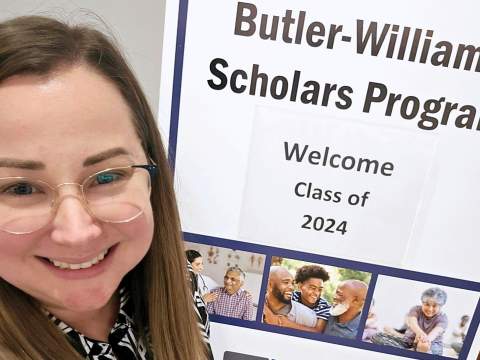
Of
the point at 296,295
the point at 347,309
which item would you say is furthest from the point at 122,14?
the point at 347,309

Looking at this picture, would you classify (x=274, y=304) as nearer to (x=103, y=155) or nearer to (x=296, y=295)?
(x=296, y=295)

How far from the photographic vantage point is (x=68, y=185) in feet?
2.15

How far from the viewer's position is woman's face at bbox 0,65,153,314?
0.61 meters

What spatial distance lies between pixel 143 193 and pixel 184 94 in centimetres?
34

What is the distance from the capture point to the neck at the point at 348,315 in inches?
46.5

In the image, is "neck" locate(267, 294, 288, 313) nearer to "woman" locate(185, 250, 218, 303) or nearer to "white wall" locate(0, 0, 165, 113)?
"woman" locate(185, 250, 218, 303)

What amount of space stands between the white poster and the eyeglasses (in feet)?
1.07

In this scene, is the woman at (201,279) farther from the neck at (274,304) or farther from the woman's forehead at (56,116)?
the woman's forehead at (56,116)

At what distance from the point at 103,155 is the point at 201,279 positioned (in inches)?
24.5

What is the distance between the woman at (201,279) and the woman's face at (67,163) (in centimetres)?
41

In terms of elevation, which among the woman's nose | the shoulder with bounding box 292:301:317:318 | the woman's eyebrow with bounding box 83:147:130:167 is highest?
the woman's eyebrow with bounding box 83:147:130:167

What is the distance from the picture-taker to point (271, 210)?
3.57 feet

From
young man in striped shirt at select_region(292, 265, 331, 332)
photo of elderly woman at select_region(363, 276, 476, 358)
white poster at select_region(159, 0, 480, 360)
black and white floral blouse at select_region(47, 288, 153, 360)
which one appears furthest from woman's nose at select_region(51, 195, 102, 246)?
photo of elderly woman at select_region(363, 276, 476, 358)

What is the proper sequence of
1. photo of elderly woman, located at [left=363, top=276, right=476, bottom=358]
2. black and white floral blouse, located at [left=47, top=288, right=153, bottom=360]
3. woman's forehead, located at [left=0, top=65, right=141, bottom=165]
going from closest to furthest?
woman's forehead, located at [left=0, top=65, right=141, bottom=165], black and white floral blouse, located at [left=47, top=288, right=153, bottom=360], photo of elderly woman, located at [left=363, top=276, right=476, bottom=358]
